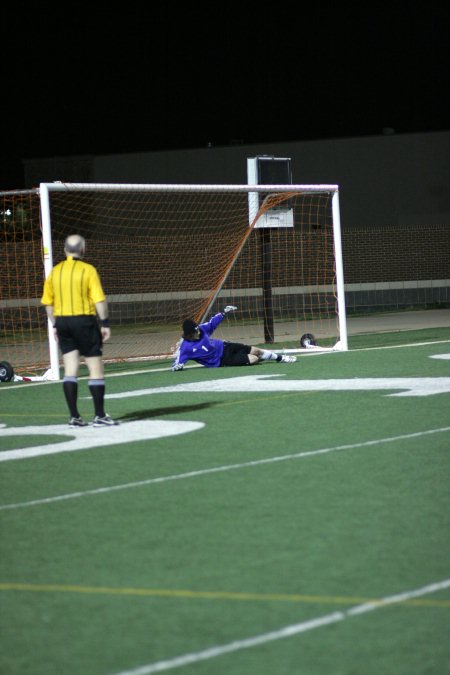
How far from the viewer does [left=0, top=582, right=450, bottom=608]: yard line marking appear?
5.60 meters

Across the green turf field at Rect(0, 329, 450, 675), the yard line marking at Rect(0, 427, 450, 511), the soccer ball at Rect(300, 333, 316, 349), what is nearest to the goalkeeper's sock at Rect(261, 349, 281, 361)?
the soccer ball at Rect(300, 333, 316, 349)

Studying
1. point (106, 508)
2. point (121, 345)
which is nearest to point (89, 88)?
point (121, 345)

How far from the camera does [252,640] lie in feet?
16.9

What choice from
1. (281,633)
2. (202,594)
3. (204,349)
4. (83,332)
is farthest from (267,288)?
(281,633)

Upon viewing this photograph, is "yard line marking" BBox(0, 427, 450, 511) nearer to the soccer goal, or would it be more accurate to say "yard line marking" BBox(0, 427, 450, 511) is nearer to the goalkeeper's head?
the goalkeeper's head

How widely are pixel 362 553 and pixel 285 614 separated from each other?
1.09m

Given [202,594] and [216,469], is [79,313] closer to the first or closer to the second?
[216,469]

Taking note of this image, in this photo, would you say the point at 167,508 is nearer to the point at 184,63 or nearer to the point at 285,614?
the point at 285,614

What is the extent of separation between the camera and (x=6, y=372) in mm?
18141

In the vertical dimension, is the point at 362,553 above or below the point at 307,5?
below

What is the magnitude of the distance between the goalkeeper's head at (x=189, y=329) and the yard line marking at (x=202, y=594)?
10.5 meters

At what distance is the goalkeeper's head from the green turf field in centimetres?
320

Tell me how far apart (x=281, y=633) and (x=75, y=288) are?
6833 millimetres

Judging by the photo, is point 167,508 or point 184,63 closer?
point 167,508
